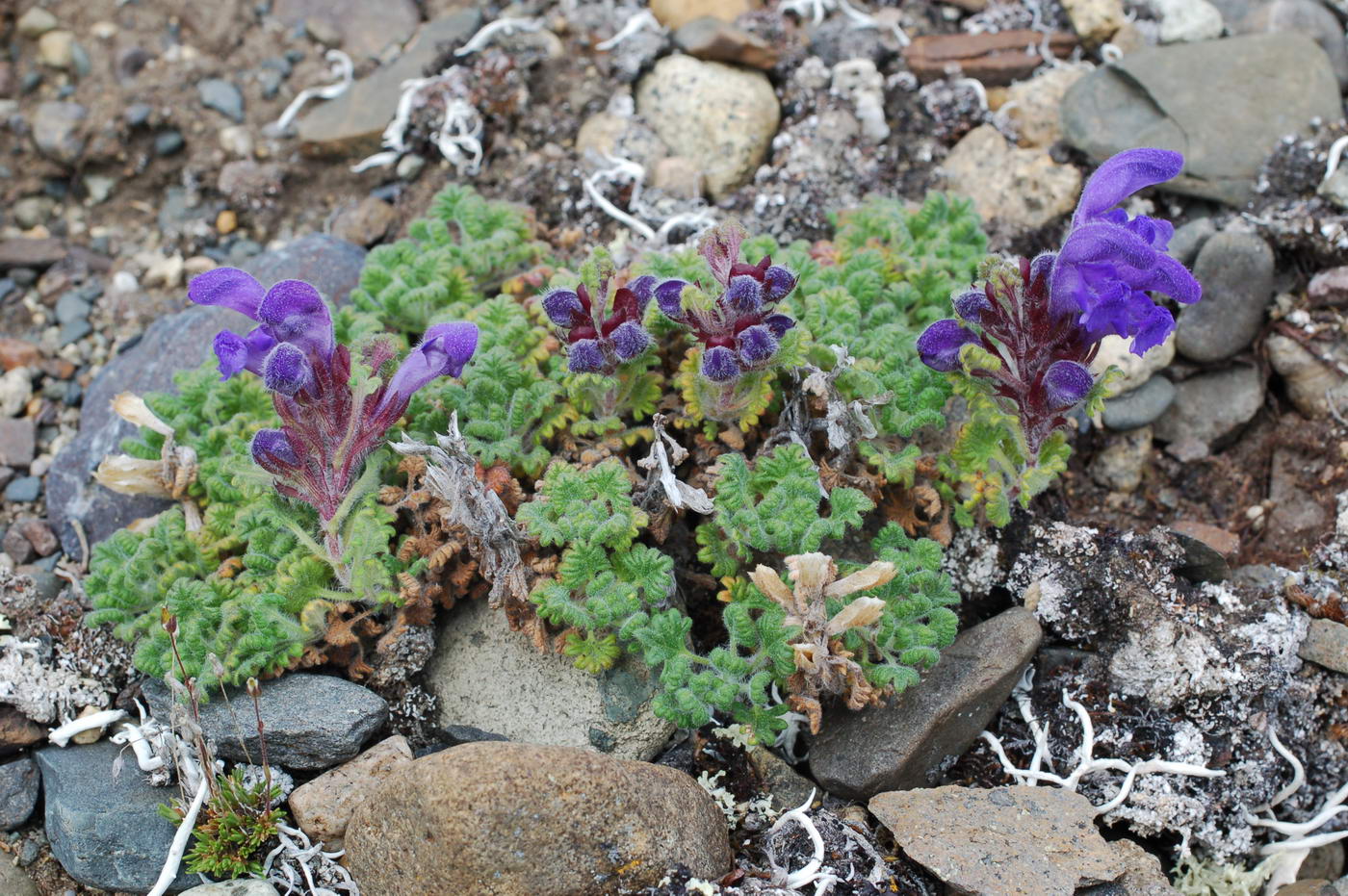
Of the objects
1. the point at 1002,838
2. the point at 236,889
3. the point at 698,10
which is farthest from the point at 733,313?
the point at 698,10

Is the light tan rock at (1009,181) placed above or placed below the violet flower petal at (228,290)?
below

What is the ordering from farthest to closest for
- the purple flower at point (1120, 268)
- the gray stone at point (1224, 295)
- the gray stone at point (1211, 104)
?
the gray stone at point (1211, 104) < the gray stone at point (1224, 295) < the purple flower at point (1120, 268)

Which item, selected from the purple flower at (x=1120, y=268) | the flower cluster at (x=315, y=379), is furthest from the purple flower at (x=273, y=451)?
the purple flower at (x=1120, y=268)

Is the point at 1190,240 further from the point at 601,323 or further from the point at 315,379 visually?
the point at 315,379

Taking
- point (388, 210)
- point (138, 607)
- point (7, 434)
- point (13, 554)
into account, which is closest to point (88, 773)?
point (138, 607)

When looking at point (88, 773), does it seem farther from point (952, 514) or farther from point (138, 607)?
point (952, 514)

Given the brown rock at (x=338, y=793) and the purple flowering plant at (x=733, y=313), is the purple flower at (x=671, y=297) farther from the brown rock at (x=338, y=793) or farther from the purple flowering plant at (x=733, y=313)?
the brown rock at (x=338, y=793)

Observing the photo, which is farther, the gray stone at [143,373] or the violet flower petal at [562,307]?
the gray stone at [143,373]
